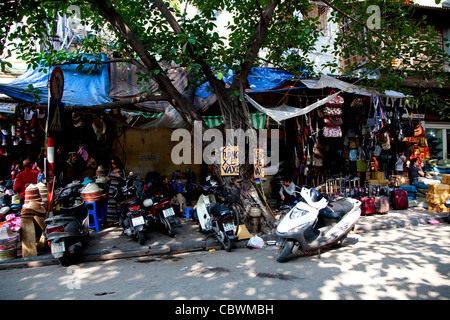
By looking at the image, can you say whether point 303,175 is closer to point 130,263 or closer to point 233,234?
point 233,234

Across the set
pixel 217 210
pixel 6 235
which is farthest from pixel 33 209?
pixel 217 210

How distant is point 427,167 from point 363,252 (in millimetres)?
8419

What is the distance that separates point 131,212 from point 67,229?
1279 millimetres

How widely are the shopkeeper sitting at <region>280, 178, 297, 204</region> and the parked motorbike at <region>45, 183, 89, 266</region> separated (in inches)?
209

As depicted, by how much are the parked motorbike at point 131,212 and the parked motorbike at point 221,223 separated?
4.47ft

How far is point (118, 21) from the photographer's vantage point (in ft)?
19.8

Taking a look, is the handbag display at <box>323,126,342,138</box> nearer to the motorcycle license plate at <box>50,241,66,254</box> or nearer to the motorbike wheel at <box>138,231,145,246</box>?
the motorbike wheel at <box>138,231,145,246</box>

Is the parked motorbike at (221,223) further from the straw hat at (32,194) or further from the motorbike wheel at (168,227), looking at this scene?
the straw hat at (32,194)

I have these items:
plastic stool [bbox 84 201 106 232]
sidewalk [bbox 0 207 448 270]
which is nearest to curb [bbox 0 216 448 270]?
sidewalk [bbox 0 207 448 270]

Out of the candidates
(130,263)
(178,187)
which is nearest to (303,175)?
(178,187)

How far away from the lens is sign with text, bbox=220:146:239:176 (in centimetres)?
691

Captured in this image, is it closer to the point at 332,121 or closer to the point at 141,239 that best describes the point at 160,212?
the point at 141,239

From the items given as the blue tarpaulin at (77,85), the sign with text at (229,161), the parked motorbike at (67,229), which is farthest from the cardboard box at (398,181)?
the parked motorbike at (67,229)

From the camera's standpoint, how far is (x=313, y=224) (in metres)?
5.11
